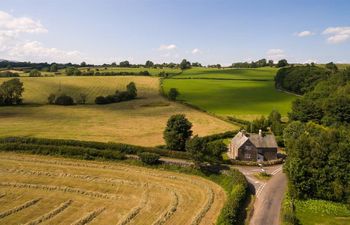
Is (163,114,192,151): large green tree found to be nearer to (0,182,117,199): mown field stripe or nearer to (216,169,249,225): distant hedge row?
(216,169,249,225): distant hedge row

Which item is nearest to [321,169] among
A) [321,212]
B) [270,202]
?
[321,212]

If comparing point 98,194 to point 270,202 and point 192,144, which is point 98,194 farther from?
point 270,202

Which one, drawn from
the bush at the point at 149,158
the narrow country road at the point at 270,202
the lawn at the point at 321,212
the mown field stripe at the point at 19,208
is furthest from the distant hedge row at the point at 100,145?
the lawn at the point at 321,212

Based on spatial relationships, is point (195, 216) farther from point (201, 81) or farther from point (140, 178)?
point (201, 81)

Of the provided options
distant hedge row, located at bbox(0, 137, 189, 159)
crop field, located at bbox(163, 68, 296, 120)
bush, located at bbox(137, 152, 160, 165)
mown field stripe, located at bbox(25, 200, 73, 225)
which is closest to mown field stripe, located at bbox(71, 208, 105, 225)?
mown field stripe, located at bbox(25, 200, 73, 225)

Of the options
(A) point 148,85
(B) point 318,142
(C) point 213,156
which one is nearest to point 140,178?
(C) point 213,156

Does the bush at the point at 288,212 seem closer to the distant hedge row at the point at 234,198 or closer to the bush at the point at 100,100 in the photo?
the distant hedge row at the point at 234,198
